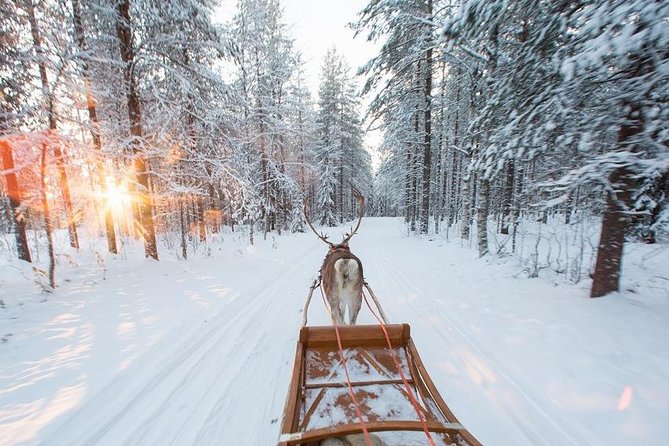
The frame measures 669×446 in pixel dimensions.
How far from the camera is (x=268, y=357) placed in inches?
150

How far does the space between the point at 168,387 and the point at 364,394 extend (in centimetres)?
229

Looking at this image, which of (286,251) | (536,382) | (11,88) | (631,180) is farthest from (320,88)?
(536,382)

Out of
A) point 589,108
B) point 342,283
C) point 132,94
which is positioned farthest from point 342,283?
point 132,94

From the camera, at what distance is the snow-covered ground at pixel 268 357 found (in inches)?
101

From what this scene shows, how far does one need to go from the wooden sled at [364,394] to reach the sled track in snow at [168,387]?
111 centimetres

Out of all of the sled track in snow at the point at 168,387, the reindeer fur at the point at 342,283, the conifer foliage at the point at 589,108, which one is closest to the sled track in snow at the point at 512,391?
the reindeer fur at the point at 342,283

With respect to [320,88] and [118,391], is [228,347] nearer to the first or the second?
[118,391]

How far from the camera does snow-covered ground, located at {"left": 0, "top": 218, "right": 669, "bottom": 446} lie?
8.38ft

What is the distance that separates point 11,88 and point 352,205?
40747 mm

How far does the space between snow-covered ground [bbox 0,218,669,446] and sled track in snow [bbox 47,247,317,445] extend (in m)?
0.02

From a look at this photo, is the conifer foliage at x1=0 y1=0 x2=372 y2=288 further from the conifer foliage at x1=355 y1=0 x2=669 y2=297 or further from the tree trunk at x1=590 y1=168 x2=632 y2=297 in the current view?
the tree trunk at x1=590 y1=168 x2=632 y2=297

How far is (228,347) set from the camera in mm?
4059

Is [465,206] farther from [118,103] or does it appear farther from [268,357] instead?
[118,103]

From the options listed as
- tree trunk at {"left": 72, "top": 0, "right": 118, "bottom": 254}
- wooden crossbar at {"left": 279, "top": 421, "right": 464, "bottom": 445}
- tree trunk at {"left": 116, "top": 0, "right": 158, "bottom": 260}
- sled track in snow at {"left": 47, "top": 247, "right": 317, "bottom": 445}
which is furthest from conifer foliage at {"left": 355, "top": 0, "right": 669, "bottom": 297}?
tree trunk at {"left": 116, "top": 0, "right": 158, "bottom": 260}
